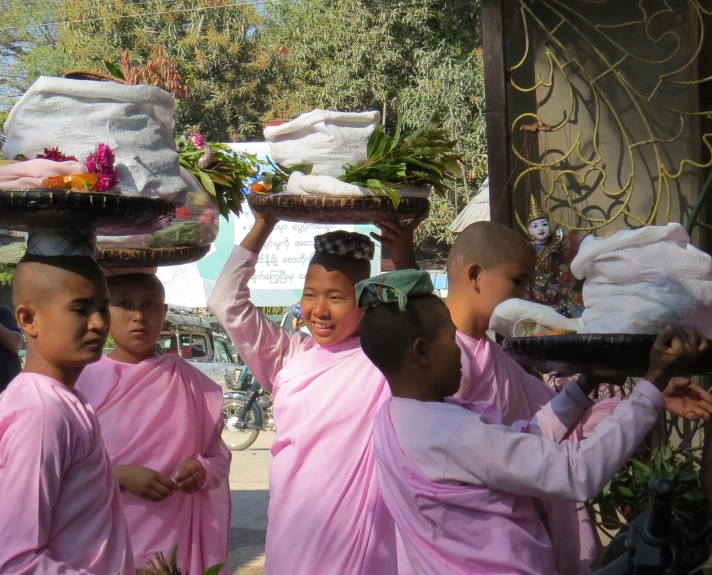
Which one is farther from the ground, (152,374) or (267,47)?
(267,47)

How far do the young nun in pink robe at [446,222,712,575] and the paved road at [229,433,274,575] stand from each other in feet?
15.2

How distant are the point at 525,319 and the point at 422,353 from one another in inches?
16.4

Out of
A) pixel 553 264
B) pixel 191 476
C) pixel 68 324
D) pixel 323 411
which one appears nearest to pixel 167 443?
pixel 191 476

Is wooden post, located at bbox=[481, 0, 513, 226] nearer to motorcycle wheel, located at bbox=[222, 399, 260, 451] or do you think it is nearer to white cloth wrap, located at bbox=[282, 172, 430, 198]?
white cloth wrap, located at bbox=[282, 172, 430, 198]

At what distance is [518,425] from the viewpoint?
2959 millimetres

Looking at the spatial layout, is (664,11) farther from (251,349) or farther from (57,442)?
(57,442)

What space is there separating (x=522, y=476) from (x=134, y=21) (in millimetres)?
21494

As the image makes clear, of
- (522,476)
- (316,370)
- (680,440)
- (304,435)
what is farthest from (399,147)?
(680,440)

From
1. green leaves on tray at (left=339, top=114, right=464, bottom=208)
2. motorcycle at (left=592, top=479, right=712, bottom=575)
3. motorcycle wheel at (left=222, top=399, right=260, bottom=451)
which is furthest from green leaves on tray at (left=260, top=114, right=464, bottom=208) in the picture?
motorcycle wheel at (left=222, top=399, right=260, bottom=451)

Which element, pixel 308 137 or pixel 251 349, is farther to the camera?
pixel 251 349

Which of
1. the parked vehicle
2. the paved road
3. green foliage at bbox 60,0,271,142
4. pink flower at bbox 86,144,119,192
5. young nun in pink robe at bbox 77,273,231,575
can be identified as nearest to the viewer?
pink flower at bbox 86,144,119,192

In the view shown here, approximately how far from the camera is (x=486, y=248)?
11.5 feet

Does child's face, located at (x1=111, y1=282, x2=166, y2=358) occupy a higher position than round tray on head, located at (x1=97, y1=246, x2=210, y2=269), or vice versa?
round tray on head, located at (x1=97, y1=246, x2=210, y2=269)

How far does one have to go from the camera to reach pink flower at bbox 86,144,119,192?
296 centimetres
